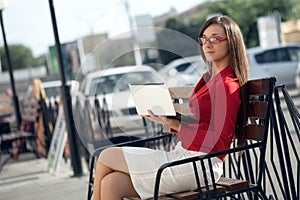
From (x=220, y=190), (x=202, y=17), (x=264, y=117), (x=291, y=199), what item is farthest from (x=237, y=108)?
(x=202, y=17)

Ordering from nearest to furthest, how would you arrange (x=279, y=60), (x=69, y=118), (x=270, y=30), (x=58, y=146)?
(x=69, y=118) → (x=58, y=146) → (x=279, y=60) → (x=270, y=30)

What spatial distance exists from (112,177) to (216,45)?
1.00 metres

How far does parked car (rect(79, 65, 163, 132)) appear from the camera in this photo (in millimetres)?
5941

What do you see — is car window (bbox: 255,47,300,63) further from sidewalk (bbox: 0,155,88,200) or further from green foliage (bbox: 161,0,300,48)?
green foliage (bbox: 161,0,300,48)

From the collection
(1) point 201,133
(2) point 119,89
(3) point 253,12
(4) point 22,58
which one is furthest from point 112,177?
(4) point 22,58

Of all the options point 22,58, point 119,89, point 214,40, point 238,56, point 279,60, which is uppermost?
point 22,58

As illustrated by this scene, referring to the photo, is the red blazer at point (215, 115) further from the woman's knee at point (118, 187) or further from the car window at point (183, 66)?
the car window at point (183, 66)

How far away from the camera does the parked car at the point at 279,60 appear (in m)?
22.4

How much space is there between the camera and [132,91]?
14.8 feet

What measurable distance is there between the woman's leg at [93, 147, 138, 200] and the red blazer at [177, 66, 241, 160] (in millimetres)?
400

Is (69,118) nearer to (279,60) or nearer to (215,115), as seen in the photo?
(215,115)

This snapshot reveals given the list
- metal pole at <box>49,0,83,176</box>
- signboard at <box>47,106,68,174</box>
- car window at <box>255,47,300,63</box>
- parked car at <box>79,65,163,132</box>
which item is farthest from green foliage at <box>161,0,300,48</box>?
metal pole at <box>49,0,83,176</box>

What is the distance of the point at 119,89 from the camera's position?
6.58 m

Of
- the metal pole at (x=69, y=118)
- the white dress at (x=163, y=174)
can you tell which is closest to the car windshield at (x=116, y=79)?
the metal pole at (x=69, y=118)
